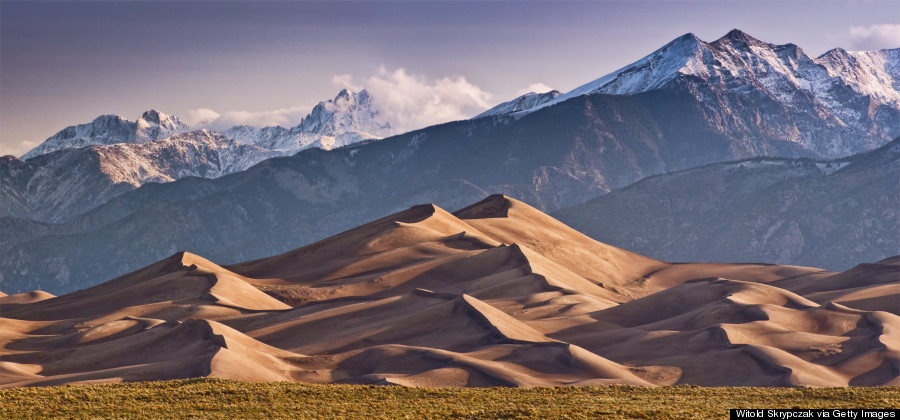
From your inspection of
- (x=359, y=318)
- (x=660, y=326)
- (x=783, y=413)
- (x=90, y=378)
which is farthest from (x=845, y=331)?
(x=90, y=378)

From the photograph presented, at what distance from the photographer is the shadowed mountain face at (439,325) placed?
9288 centimetres

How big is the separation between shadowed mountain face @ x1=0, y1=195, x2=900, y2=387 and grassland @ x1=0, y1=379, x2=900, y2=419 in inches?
633

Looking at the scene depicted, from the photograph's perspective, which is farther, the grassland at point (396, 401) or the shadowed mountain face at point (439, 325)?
the shadowed mountain face at point (439, 325)

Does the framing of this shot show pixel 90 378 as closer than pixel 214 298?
Yes

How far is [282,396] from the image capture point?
208ft

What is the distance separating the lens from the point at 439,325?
375ft

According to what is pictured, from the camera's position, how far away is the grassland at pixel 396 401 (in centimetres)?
5591

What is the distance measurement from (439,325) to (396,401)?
51929 mm

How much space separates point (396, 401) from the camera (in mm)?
62312

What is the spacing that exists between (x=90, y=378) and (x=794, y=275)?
447 ft

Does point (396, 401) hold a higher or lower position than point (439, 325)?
lower

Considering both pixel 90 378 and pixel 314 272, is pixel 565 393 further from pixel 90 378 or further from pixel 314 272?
pixel 314 272

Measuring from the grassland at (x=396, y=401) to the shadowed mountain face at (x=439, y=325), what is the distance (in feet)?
52.8

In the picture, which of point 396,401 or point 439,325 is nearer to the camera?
point 396,401
